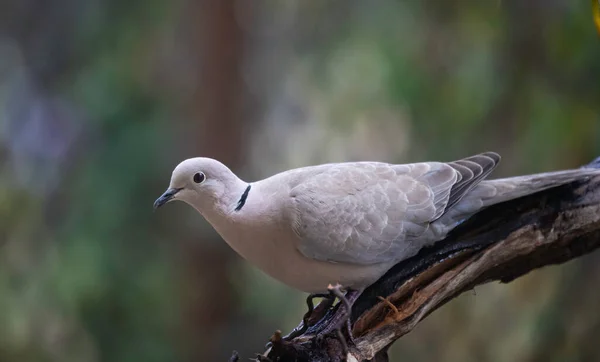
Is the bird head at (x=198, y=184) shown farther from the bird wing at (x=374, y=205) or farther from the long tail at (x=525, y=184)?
the long tail at (x=525, y=184)

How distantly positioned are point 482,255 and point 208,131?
1.51 m

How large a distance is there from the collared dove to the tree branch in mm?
40

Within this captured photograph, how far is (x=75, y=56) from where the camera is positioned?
8.61 ft

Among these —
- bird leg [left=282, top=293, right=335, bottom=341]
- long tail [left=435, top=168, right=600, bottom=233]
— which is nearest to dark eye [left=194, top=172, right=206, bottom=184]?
bird leg [left=282, top=293, right=335, bottom=341]

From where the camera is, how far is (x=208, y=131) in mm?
2631

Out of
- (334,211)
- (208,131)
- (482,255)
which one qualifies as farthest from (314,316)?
(208,131)

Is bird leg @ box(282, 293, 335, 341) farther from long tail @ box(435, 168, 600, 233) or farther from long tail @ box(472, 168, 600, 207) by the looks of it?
long tail @ box(472, 168, 600, 207)

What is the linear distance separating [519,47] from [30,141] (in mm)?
1984

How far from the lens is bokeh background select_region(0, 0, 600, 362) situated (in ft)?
7.21

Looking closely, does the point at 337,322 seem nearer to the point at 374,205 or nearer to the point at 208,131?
the point at 374,205

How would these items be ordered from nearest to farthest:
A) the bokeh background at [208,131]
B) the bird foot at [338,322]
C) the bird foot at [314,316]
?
the bird foot at [338,322] → the bird foot at [314,316] → the bokeh background at [208,131]

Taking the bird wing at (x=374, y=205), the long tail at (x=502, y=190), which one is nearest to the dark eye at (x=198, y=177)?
the bird wing at (x=374, y=205)

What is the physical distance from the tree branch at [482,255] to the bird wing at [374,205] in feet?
0.24

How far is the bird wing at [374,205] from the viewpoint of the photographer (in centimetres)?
139
